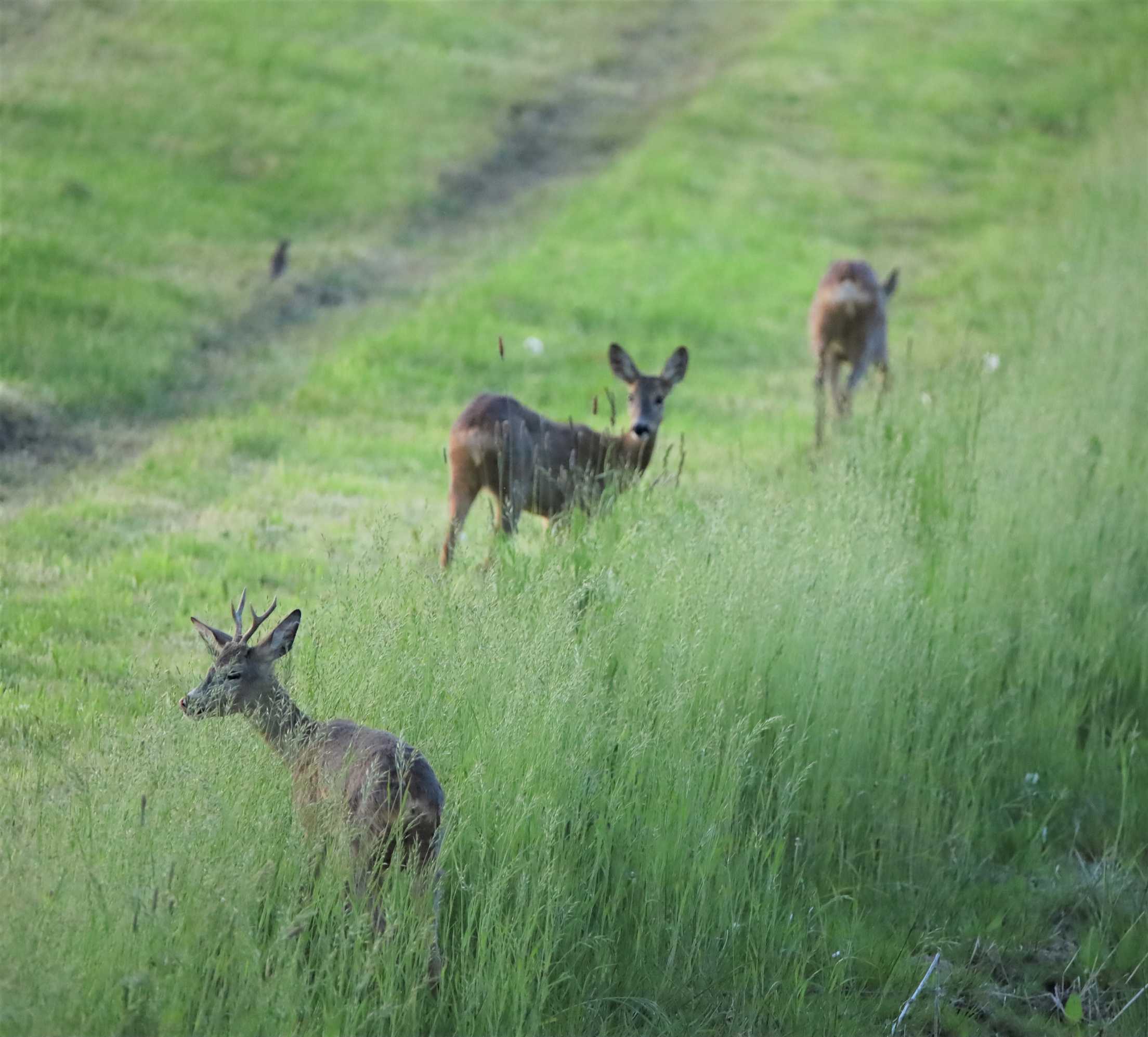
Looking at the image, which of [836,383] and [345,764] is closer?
[345,764]

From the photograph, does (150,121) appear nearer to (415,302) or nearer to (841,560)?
(415,302)

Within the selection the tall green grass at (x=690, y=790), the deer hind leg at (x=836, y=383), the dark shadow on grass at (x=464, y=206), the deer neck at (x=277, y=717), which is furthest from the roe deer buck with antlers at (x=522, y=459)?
the deer hind leg at (x=836, y=383)

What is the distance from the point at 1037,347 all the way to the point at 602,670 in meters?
8.60

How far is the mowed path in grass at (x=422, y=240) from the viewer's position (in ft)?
35.1

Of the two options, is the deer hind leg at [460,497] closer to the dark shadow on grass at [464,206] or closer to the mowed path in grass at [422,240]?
the mowed path in grass at [422,240]

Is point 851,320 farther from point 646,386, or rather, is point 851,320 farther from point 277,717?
point 277,717

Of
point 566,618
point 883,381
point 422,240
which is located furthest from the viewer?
point 422,240

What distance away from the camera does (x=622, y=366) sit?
35.2ft

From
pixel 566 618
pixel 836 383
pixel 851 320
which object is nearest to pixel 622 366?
pixel 566 618

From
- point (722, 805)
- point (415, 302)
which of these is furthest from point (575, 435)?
point (415, 302)

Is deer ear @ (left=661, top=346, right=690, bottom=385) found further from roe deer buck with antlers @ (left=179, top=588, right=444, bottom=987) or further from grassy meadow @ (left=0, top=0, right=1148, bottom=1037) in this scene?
roe deer buck with antlers @ (left=179, top=588, right=444, bottom=987)

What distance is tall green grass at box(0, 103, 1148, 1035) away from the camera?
470 cm

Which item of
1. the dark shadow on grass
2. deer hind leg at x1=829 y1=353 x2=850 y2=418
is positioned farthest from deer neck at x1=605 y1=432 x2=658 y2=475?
the dark shadow on grass

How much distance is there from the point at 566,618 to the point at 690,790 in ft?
3.12
